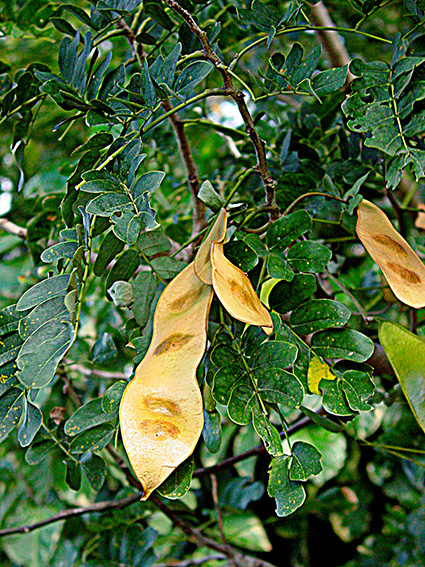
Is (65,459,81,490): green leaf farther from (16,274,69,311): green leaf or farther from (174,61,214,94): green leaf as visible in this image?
(174,61,214,94): green leaf

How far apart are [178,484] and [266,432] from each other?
0.07 metres

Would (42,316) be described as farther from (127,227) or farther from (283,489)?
(283,489)

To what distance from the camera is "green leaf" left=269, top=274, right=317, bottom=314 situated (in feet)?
1.37

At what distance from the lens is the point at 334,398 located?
1.28ft

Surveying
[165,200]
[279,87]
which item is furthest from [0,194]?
[279,87]

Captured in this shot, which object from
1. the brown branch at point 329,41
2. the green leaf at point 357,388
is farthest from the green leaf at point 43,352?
the brown branch at point 329,41

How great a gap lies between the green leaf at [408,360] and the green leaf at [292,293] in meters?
0.08

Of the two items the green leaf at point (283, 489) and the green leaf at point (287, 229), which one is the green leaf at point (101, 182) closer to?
the green leaf at point (287, 229)

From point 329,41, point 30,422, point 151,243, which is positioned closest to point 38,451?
point 30,422

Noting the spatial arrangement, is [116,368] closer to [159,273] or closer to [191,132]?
[159,273]

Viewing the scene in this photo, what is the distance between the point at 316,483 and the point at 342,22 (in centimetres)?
87

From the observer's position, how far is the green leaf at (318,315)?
0.41m

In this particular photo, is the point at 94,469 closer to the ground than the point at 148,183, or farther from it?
closer to the ground

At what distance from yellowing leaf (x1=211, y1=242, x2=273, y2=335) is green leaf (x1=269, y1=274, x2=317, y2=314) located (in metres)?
0.07
